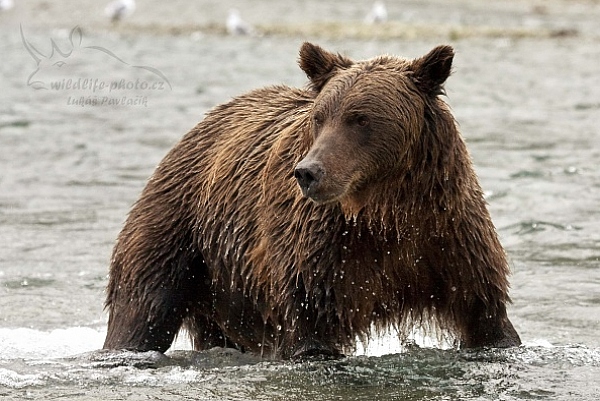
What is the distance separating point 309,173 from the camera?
5.29 m

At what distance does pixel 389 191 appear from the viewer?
5.64 m

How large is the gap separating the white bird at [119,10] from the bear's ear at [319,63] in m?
23.8

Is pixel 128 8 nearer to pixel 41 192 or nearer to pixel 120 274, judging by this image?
pixel 41 192

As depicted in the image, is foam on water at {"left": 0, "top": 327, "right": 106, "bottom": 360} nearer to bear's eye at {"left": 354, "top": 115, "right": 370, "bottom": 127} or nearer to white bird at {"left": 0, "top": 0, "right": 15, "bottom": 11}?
bear's eye at {"left": 354, "top": 115, "right": 370, "bottom": 127}

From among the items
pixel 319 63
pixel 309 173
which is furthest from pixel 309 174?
pixel 319 63

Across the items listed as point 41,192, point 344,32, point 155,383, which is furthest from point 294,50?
point 155,383

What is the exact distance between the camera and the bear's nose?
528 centimetres

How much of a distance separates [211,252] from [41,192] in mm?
5679

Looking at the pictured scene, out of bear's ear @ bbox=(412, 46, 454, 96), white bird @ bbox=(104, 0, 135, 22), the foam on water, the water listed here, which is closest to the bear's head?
bear's ear @ bbox=(412, 46, 454, 96)

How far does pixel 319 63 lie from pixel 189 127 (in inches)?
389

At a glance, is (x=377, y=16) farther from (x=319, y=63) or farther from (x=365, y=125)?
(x=365, y=125)

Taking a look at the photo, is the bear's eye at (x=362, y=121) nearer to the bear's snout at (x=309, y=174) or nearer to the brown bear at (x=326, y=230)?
the brown bear at (x=326, y=230)

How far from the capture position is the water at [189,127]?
6141 millimetres

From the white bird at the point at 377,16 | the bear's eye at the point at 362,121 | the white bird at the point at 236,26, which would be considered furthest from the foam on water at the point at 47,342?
the white bird at the point at 377,16
